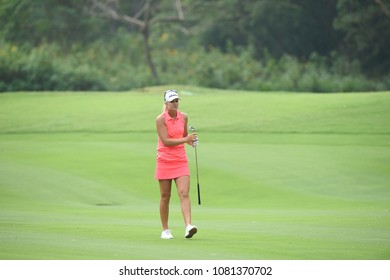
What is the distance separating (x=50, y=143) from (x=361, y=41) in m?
38.7

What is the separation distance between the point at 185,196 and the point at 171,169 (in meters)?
0.42

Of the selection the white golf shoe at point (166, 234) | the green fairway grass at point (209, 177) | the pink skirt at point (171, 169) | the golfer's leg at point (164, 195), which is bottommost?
the green fairway grass at point (209, 177)

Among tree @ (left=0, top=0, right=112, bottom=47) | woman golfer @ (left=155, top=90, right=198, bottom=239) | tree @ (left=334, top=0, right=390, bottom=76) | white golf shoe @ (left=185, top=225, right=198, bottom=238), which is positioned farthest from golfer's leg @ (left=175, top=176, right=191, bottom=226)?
tree @ (left=0, top=0, right=112, bottom=47)

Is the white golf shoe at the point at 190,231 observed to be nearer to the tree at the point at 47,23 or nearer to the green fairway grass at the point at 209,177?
the green fairway grass at the point at 209,177

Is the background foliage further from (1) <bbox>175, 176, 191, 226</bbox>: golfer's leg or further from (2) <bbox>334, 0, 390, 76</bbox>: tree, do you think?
(1) <bbox>175, 176, 191, 226</bbox>: golfer's leg

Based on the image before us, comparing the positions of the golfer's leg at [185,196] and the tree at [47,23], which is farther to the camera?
the tree at [47,23]

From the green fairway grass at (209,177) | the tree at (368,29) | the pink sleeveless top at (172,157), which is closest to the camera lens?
the green fairway grass at (209,177)

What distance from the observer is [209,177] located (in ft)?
78.7

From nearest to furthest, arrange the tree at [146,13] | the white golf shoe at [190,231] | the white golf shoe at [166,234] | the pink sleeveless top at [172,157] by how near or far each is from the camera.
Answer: the white golf shoe at [190,231]
the white golf shoe at [166,234]
the pink sleeveless top at [172,157]
the tree at [146,13]

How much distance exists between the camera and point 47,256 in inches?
424

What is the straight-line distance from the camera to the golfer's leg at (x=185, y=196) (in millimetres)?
13141

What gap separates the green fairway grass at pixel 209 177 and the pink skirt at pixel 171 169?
83cm

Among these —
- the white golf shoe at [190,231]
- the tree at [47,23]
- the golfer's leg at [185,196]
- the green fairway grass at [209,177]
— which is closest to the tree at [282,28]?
the tree at [47,23]

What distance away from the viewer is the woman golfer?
13166 millimetres
